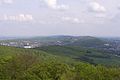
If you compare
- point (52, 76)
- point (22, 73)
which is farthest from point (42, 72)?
point (22, 73)

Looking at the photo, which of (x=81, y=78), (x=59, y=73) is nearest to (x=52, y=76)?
(x=59, y=73)

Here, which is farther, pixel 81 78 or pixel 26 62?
pixel 26 62

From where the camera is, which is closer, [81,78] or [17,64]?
[81,78]

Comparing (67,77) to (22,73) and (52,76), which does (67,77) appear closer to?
(52,76)

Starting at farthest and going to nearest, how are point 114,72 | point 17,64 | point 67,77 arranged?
point 17,64
point 114,72
point 67,77

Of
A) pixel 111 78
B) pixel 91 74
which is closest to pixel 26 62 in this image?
pixel 91 74

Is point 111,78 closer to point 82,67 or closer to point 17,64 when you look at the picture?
point 82,67

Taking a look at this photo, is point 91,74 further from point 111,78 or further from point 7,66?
point 7,66

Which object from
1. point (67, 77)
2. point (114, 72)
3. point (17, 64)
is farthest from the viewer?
point (17, 64)
